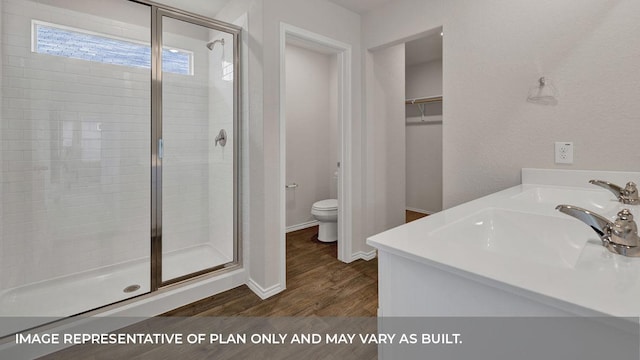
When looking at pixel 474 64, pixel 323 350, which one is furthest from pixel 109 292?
pixel 474 64

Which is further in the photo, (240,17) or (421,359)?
(240,17)

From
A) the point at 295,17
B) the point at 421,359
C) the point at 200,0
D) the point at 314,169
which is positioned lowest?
the point at 421,359

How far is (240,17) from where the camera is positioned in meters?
2.38

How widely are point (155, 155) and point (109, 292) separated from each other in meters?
1.05

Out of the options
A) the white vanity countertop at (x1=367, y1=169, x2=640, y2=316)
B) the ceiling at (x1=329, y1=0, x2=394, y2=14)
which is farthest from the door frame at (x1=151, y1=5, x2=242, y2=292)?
the white vanity countertop at (x1=367, y1=169, x2=640, y2=316)

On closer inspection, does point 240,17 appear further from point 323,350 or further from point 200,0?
A: point 323,350

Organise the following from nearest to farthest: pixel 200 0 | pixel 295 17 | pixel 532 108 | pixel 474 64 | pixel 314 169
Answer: pixel 532 108 → pixel 474 64 → pixel 295 17 → pixel 200 0 → pixel 314 169

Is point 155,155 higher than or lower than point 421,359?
higher

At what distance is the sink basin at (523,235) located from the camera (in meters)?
0.93

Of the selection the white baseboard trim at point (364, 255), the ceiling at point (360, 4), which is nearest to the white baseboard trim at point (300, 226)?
the white baseboard trim at point (364, 255)

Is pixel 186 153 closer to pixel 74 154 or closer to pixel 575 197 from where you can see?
pixel 74 154

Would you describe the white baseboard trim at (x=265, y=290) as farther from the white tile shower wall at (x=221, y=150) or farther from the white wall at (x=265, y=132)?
the white tile shower wall at (x=221, y=150)

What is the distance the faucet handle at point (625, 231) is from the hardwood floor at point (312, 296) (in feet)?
4.92

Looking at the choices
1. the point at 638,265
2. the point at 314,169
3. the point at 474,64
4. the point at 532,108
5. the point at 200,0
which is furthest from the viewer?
the point at 314,169
